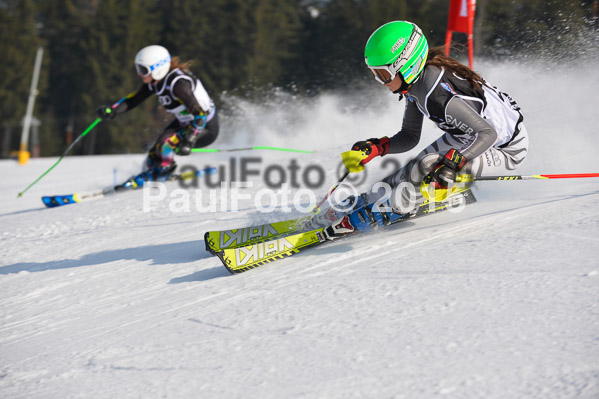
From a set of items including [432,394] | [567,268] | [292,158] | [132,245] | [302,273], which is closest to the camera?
[432,394]

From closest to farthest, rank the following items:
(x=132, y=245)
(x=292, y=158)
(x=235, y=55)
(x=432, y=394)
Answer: (x=432, y=394) < (x=132, y=245) < (x=292, y=158) < (x=235, y=55)

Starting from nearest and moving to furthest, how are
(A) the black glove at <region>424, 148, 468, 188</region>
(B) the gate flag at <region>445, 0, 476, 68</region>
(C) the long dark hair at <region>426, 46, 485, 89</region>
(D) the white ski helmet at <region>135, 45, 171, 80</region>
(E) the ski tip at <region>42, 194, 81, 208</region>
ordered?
1. (A) the black glove at <region>424, 148, 468, 188</region>
2. (C) the long dark hair at <region>426, 46, 485, 89</region>
3. (D) the white ski helmet at <region>135, 45, 171, 80</region>
4. (E) the ski tip at <region>42, 194, 81, 208</region>
5. (B) the gate flag at <region>445, 0, 476, 68</region>

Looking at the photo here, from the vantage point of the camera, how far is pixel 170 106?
7.73m

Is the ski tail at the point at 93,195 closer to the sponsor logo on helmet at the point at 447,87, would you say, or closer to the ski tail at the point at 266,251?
the ski tail at the point at 266,251

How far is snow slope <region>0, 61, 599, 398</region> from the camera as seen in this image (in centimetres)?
225

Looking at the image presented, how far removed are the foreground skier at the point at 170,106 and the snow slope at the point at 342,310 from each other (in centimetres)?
259

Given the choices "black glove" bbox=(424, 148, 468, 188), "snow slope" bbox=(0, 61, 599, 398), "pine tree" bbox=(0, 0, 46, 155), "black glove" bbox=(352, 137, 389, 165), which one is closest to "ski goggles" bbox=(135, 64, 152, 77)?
"snow slope" bbox=(0, 61, 599, 398)

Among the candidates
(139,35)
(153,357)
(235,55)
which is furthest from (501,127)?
(139,35)

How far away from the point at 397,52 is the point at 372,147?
2.51 feet

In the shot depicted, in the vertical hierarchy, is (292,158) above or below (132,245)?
above

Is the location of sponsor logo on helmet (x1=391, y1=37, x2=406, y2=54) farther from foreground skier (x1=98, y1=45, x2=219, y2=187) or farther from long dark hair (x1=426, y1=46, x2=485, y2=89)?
foreground skier (x1=98, y1=45, x2=219, y2=187)

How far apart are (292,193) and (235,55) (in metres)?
28.4

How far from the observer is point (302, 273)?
349cm

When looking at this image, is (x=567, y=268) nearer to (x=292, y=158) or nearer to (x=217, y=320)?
(x=217, y=320)
